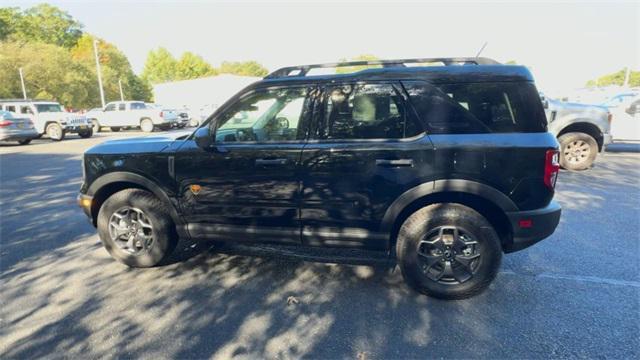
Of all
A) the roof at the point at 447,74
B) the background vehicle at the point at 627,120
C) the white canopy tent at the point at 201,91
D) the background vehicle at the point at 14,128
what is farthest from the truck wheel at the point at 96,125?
the white canopy tent at the point at 201,91

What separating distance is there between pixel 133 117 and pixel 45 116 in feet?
14.2

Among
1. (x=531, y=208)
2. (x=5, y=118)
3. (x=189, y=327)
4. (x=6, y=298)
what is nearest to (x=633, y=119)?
(x=531, y=208)

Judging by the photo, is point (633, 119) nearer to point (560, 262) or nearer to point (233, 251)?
→ point (560, 262)

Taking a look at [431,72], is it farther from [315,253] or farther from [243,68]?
[243,68]

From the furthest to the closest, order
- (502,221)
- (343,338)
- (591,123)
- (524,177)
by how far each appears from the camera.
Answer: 1. (591,123)
2. (502,221)
3. (524,177)
4. (343,338)

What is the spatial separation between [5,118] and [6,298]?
1414 centimetres

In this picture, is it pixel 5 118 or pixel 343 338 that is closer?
pixel 343 338

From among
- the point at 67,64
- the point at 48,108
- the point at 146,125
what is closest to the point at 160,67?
the point at 67,64

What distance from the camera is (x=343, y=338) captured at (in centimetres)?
243

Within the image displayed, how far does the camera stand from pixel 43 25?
65.9 metres

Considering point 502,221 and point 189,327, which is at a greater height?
point 502,221

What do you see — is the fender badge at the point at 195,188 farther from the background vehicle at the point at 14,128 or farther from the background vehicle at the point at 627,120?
the background vehicle at the point at 14,128

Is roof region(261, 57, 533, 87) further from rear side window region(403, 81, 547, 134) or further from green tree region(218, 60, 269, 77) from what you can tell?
green tree region(218, 60, 269, 77)

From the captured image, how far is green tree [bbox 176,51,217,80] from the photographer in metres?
93.2
